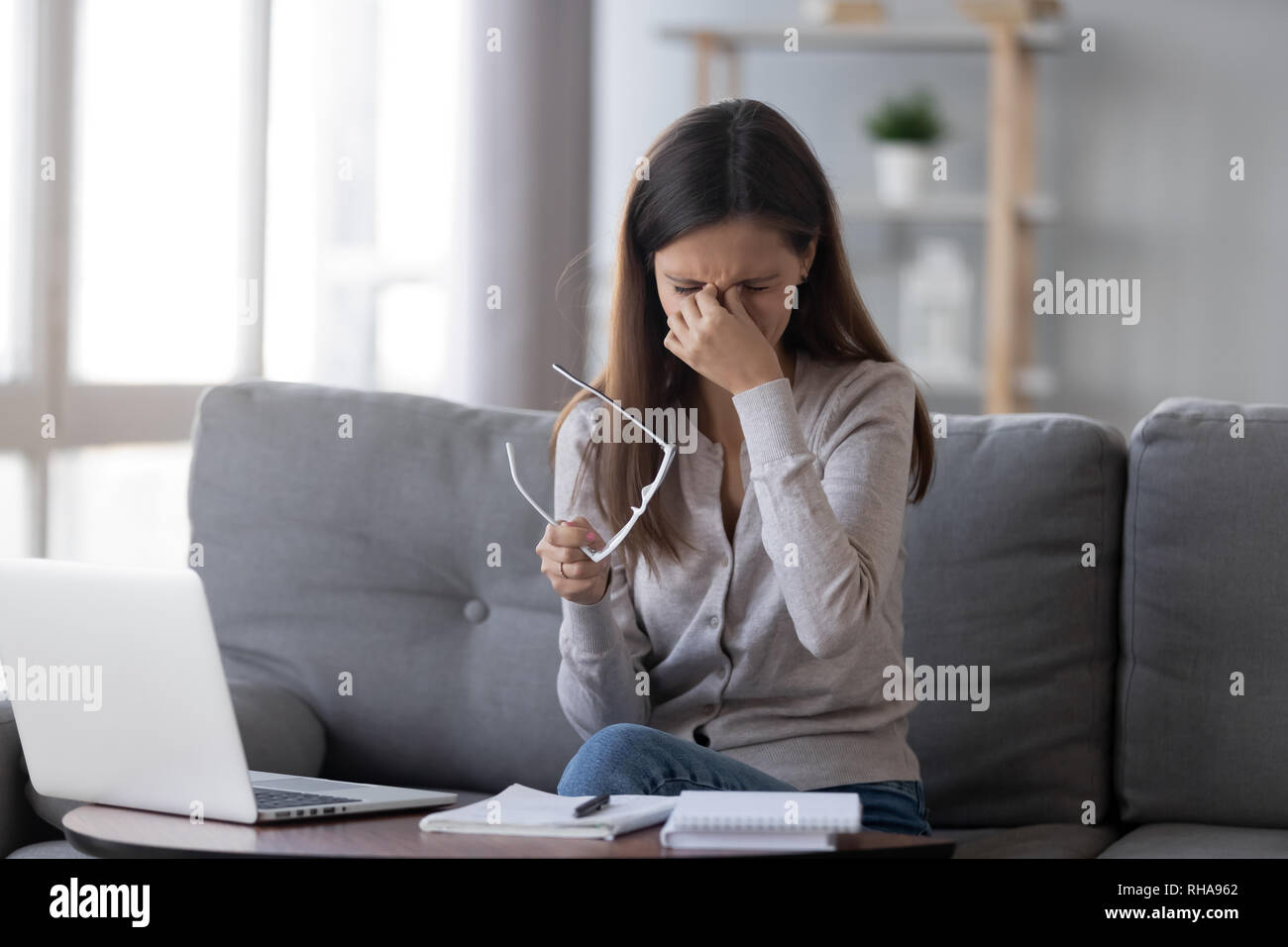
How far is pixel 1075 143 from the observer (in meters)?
3.99

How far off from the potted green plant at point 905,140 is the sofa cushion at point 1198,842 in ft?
8.27

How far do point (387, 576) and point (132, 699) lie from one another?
73 centimetres

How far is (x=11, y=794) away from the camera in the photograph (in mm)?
1489

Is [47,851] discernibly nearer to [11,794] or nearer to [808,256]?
[11,794]

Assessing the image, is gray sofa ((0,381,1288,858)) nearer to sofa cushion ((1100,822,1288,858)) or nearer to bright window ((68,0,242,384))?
sofa cushion ((1100,822,1288,858))

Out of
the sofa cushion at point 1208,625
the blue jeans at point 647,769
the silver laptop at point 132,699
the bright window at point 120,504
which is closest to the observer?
the silver laptop at point 132,699

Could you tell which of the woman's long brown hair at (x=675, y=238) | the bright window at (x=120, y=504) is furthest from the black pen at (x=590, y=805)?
the bright window at (x=120, y=504)

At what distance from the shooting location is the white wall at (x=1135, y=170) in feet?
12.8

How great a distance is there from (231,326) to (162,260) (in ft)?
0.96

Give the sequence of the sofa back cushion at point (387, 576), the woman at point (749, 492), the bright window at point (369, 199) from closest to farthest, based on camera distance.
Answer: the woman at point (749, 492) < the sofa back cushion at point (387, 576) < the bright window at point (369, 199)

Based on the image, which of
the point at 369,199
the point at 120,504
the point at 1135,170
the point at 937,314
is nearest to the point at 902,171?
the point at 937,314

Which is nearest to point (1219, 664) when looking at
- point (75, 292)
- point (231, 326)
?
point (75, 292)

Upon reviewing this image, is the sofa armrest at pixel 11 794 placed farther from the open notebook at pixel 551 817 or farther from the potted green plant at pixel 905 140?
the potted green plant at pixel 905 140

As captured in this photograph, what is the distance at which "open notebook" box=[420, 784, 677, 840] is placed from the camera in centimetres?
98
